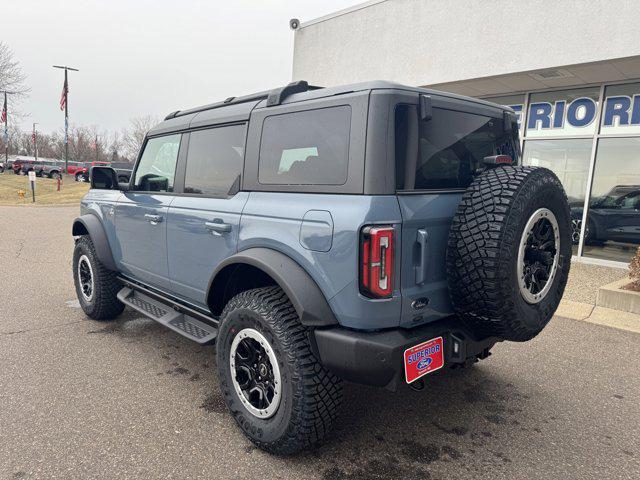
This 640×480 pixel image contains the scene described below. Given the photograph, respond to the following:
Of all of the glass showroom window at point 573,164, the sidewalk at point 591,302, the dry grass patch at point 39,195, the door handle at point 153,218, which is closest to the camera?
the door handle at point 153,218

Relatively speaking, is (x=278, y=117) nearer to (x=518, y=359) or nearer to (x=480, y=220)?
(x=480, y=220)

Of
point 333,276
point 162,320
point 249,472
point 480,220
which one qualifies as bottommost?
point 249,472

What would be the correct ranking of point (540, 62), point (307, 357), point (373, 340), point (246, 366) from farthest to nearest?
1. point (540, 62)
2. point (246, 366)
3. point (307, 357)
4. point (373, 340)

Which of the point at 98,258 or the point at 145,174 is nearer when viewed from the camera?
the point at 145,174

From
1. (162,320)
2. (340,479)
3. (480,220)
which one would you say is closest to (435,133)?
(480,220)

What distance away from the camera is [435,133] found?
8.04ft

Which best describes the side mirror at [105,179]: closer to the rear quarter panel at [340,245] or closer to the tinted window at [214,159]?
the tinted window at [214,159]

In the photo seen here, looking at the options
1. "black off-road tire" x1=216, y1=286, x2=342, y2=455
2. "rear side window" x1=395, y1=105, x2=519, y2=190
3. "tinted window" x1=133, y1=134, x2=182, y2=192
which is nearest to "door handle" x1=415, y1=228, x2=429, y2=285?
"rear side window" x1=395, y1=105, x2=519, y2=190

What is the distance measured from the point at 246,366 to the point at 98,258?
251cm

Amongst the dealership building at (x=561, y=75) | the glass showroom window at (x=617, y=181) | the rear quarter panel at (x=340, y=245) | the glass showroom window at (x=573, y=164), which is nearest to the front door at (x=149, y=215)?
the rear quarter panel at (x=340, y=245)

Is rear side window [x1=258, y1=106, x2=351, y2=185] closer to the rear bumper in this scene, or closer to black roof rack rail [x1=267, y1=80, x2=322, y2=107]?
black roof rack rail [x1=267, y1=80, x2=322, y2=107]

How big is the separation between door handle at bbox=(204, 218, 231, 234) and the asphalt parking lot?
3.87ft

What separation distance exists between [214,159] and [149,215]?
0.84 metres

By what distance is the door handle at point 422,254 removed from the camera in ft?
7.39
